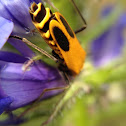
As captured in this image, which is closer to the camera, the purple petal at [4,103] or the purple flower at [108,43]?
the purple petal at [4,103]

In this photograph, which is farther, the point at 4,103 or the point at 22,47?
the point at 22,47

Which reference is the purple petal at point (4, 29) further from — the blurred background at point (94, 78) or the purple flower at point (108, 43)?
the purple flower at point (108, 43)

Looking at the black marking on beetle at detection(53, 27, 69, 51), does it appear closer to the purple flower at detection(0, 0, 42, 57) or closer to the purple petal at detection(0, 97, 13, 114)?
the purple flower at detection(0, 0, 42, 57)

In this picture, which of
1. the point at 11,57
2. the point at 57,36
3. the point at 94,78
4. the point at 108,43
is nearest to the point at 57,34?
the point at 57,36

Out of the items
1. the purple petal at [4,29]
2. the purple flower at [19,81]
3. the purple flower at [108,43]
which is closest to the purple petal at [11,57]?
the purple flower at [19,81]

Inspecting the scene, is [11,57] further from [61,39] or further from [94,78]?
[94,78]

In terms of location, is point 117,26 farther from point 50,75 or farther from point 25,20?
point 25,20

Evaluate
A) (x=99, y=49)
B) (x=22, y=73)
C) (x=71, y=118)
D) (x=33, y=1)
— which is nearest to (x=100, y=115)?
(x=71, y=118)

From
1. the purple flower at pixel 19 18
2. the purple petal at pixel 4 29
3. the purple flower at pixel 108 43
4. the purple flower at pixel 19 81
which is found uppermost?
the purple petal at pixel 4 29
